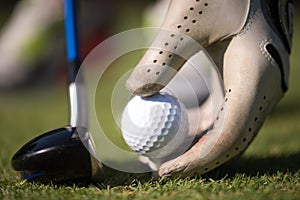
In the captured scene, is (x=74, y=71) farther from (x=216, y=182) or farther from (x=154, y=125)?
(x=216, y=182)

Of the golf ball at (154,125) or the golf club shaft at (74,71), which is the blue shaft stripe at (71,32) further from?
the golf ball at (154,125)

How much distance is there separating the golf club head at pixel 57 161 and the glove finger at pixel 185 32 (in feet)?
1.16

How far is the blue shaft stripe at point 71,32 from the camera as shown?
3.23 meters

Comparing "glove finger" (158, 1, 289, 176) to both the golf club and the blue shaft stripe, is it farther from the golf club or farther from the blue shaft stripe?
the blue shaft stripe

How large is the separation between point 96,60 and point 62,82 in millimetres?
588

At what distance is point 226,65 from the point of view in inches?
101

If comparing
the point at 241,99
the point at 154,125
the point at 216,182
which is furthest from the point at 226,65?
the point at 216,182

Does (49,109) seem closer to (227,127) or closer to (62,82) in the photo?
(62,82)

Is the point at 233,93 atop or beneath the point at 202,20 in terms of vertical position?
beneath

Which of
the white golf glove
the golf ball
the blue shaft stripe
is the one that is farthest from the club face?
the blue shaft stripe

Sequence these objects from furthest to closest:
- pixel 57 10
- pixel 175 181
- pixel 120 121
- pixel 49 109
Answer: pixel 57 10 < pixel 49 109 < pixel 120 121 < pixel 175 181

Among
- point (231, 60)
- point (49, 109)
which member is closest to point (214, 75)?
point (231, 60)

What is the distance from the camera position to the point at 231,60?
2541 millimetres

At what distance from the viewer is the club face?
2.40 meters
